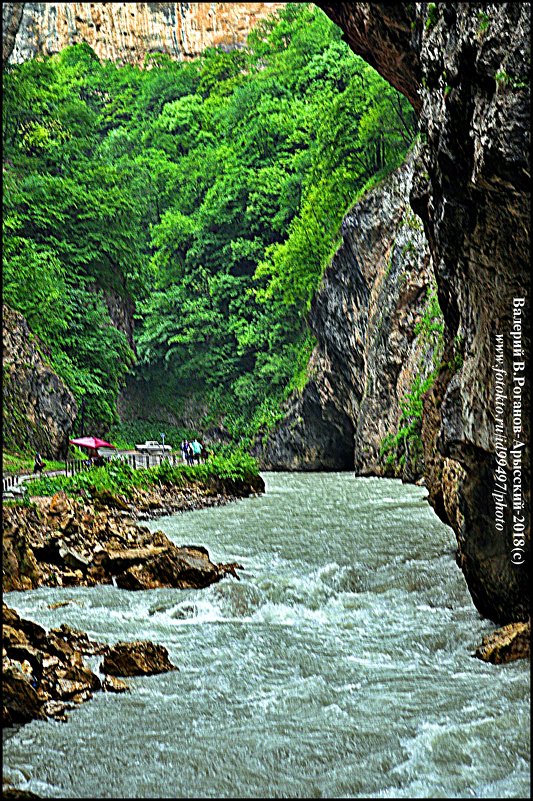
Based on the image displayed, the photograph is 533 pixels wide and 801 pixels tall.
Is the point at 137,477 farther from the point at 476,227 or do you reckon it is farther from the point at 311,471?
the point at 476,227

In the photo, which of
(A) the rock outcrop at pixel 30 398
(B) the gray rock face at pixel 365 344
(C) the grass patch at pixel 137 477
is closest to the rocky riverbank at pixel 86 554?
(C) the grass patch at pixel 137 477

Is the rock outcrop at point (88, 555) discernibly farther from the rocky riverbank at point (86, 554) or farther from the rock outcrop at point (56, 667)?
the rock outcrop at point (56, 667)

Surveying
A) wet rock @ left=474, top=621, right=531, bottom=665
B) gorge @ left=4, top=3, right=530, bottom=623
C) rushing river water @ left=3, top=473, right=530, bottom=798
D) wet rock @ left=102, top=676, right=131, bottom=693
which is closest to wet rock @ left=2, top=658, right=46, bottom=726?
rushing river water @ left=3, top=473, right=530, bottom=798

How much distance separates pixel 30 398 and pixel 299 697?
22.9 metres

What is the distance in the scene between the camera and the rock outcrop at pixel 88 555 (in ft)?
44.2

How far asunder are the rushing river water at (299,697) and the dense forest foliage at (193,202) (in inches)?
832

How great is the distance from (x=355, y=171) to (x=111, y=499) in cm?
2425

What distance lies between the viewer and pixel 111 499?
2258 centimetres

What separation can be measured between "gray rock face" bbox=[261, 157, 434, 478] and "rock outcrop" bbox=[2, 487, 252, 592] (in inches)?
543

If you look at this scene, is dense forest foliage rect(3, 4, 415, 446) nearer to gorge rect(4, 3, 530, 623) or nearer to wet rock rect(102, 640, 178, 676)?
gorge rect(4, 3, 530, 623)

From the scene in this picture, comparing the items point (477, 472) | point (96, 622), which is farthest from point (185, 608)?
point (477, 472)

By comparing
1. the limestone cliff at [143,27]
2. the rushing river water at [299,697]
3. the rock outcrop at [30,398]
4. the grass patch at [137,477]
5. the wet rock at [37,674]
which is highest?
the limestone cliff at [143,27]

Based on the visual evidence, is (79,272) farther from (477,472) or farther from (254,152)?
(477,472)

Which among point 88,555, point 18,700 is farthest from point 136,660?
point 88,555
